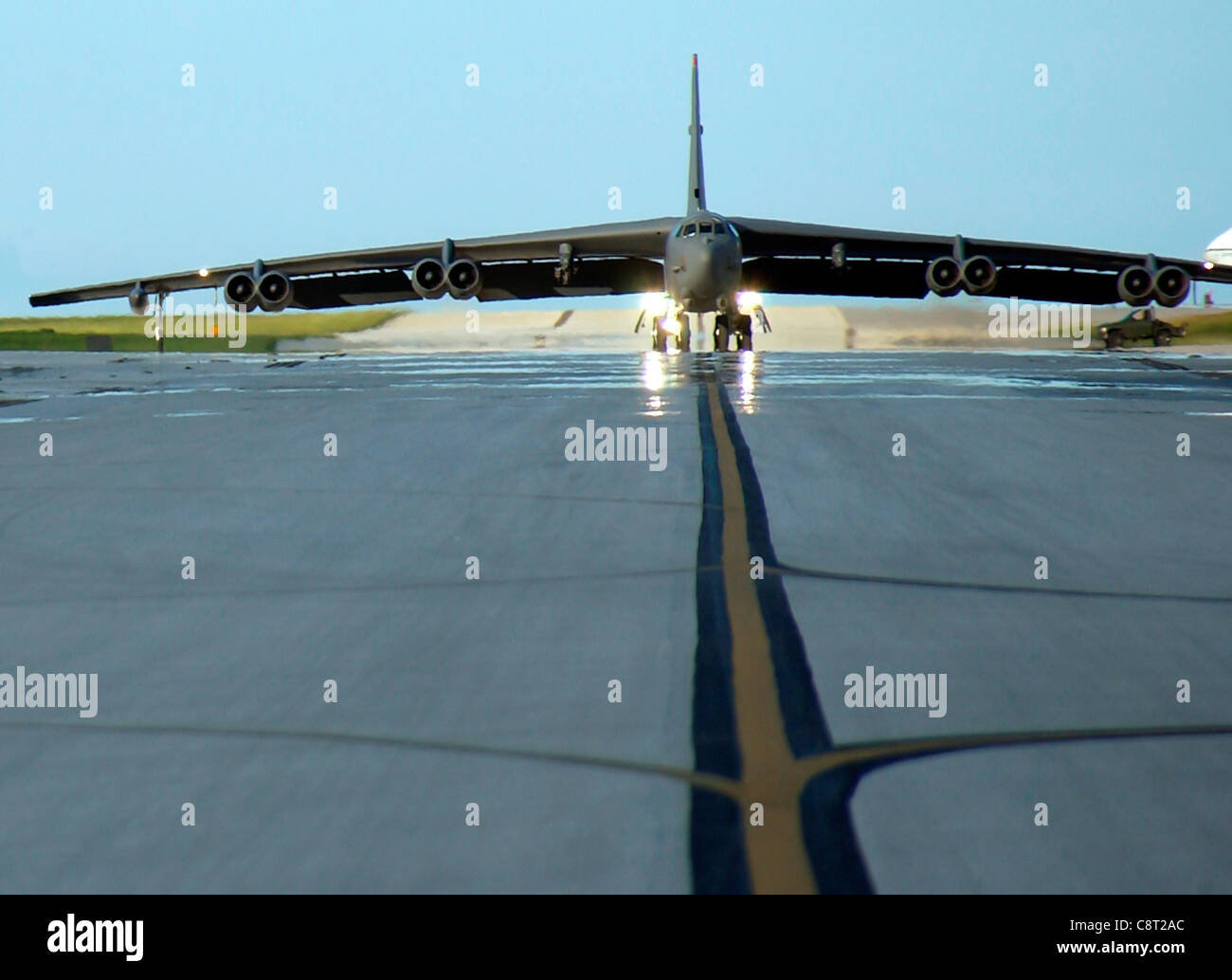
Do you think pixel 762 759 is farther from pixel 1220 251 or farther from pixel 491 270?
pixel 1220 251

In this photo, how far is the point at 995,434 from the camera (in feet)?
39.2

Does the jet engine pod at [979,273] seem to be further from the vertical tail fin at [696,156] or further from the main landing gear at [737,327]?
the vertical tail fin at [696,156]

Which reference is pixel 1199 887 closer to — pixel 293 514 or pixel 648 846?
pixel 648 846

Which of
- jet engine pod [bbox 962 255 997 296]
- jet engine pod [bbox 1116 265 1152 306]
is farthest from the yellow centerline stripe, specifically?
jet engine pod [bbox 1116 265 1152 306]

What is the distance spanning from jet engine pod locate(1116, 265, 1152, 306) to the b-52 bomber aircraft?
0.17ft

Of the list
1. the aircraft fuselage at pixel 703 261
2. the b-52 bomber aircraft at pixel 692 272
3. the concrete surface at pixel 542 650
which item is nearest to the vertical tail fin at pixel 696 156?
the b-52 bomber aircraft at pixel 692 272

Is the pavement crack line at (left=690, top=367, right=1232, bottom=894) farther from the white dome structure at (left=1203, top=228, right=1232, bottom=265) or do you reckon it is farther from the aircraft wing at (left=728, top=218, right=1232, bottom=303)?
the white dome structure at (left=1203, top=228, right=1232, bottom=265)

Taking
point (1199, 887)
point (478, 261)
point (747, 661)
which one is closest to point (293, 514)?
point (747, 661)

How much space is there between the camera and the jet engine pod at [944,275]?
43375mm

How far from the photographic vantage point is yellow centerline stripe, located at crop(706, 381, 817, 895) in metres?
3.31

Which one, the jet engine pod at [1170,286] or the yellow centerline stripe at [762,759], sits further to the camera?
the jet engine pod at [1170,286]

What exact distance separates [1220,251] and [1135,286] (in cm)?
3717

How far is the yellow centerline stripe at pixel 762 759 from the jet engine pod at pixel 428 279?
1447 inches

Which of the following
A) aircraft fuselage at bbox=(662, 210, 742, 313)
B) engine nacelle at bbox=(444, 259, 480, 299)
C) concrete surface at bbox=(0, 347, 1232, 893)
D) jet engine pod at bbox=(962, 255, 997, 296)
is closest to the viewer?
concrete surface at bbox=(0, 347, 1232, 893)
